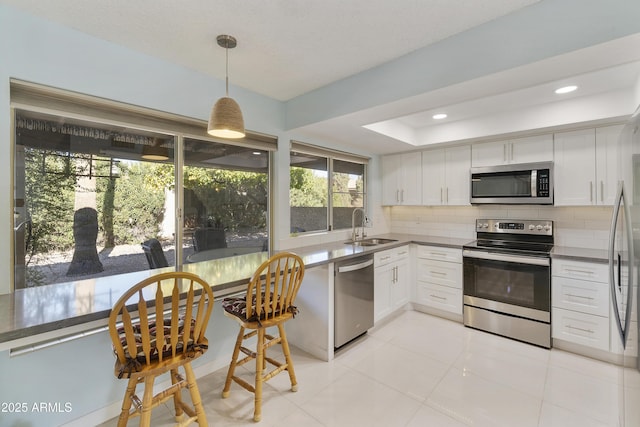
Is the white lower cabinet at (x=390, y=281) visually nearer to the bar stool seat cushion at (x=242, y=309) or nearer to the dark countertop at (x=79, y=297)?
the dark countertop at (x=79, y=297)

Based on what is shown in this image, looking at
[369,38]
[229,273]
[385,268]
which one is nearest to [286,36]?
[369,38]

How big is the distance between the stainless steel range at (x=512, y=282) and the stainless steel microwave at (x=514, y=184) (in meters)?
0.40

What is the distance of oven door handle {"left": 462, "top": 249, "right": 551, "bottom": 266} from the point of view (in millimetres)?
2687

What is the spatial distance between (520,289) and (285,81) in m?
3.05

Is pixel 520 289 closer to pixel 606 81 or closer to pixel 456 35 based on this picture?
pixel 606 81

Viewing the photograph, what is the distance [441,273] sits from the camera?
3365 mm

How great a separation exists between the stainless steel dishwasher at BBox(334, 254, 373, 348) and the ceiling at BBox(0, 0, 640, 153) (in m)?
1.39

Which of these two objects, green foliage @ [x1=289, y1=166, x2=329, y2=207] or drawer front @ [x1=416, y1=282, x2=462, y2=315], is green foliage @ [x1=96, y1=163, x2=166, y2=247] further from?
drawer front @ [x1=416, y1=282, x2=462, y2=315]

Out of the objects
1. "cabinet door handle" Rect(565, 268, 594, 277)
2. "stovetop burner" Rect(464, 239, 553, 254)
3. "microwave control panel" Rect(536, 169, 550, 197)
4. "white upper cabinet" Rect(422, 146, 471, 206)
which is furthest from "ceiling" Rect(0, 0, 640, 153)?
"cabinet door handle" Rect(565, 268, 594, 277)

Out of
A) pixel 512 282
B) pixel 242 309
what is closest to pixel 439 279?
pixel 512 282

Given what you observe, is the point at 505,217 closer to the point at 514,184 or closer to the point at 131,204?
the point at 514,184

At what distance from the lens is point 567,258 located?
2.59 metres

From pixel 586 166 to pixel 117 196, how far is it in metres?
4.12

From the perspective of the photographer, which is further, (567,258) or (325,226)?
(325,226)
